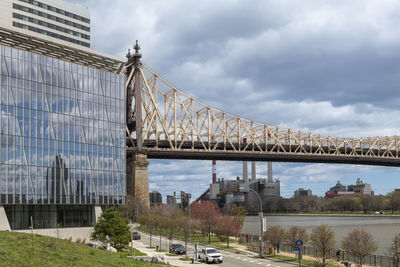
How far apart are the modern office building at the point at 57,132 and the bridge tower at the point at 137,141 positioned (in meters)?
32.3

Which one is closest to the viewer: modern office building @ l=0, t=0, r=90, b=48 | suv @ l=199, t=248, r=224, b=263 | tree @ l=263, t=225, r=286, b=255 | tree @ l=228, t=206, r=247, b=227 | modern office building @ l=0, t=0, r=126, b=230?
suv @ l=199, t=248, r=224, b=263

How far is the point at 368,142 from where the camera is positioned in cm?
19638

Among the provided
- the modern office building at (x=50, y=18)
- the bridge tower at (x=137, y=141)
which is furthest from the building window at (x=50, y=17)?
the bridge tower at (x=137, y=141)

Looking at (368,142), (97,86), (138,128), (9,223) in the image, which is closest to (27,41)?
(97,86)

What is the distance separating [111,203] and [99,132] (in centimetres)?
1244

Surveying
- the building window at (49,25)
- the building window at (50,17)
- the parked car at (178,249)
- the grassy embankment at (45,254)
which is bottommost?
the parked car at (178,249)

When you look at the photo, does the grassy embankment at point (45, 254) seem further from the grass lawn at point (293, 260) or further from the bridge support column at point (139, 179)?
the bridge support column at point (139, 179)

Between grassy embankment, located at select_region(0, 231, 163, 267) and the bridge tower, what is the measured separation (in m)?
80.0

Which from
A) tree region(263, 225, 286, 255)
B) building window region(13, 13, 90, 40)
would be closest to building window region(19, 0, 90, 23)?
building window region(13, 13, 90, 40)

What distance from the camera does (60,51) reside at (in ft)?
266

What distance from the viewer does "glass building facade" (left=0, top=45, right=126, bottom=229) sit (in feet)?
225

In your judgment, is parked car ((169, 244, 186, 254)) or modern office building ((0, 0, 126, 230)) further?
modern office building ((0, 0, 126, 230))

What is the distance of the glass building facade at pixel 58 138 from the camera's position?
68562 millimetres

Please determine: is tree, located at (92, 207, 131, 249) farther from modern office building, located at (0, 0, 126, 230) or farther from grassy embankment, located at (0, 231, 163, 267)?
grassy embankment, located at (0, 231, 163, 267)
